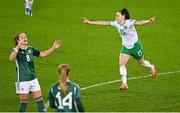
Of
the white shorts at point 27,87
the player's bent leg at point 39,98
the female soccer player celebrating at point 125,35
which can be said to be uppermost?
the female soccer player celebrating at point 125,35

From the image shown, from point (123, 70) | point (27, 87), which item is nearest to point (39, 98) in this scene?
point (27, 87)

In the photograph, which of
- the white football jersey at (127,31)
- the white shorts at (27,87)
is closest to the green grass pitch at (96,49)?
the white football jersey at (127,31)

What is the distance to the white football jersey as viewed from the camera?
1941cm

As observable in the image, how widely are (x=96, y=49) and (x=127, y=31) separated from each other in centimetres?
792

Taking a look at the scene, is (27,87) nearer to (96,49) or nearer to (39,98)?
(39,98)

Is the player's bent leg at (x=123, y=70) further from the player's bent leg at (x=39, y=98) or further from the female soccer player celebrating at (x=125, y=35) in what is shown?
the player's bent leg at (x=39, y=98)

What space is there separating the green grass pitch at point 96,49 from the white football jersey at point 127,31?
171 cm

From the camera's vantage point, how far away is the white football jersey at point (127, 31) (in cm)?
1941

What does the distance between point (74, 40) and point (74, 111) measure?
1696 centimetres

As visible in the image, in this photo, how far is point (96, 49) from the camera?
89.9ft

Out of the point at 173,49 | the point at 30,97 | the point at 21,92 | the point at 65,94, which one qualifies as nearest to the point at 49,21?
the point at 173,49

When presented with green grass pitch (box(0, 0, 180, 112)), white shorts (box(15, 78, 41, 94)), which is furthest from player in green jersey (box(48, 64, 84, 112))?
green grass pitch (box(0, 0, 180, 112))

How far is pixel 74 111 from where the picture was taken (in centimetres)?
1223

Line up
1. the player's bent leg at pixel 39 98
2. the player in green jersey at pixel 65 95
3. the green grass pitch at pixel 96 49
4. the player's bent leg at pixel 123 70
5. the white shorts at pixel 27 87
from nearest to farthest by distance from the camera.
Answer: the player in green jersey at pixel 65 95
the white shorts at pixel 27 87
the player's bent leg at pixel 39 98
the green grass pitch at pixel 96 49
the player's bent leg at pixel 123 70
